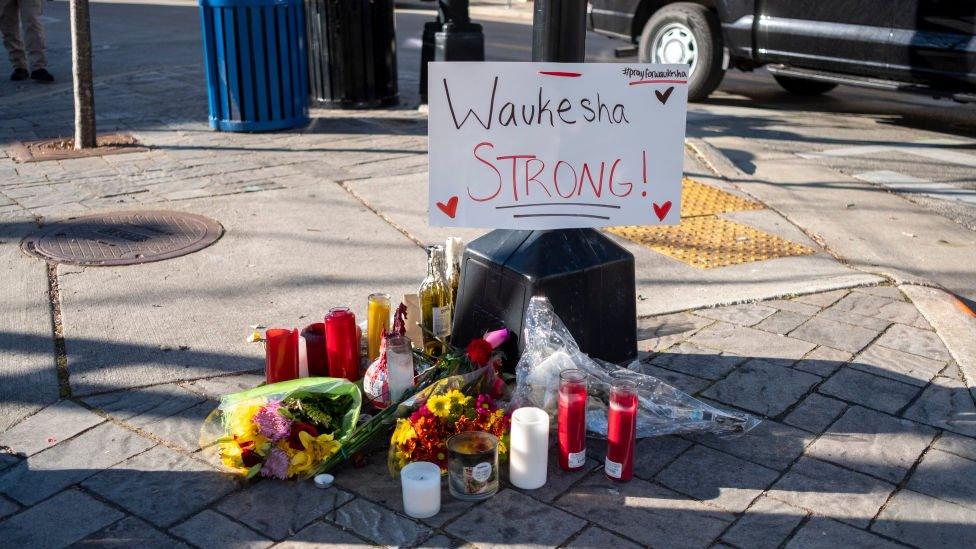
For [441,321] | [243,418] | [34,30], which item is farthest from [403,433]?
[34,30]

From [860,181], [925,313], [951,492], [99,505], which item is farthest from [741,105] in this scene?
[99,505]

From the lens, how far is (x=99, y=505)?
266cm

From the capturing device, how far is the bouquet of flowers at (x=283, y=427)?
2791mm

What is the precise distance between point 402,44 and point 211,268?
9243mm

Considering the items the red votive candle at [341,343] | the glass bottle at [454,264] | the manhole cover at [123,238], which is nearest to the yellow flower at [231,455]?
the red votive candle at [341,343]

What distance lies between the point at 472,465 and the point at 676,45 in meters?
6.84

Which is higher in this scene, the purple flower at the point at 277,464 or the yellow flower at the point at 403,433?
the yellow flower at the point at 403,433

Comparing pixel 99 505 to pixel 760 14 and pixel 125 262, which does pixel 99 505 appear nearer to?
pixel 125 262

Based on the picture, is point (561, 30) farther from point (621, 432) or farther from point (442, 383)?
point (621, 432)

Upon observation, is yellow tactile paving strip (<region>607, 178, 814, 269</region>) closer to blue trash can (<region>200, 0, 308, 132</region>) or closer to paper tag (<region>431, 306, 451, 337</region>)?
paper tag (<region>431, 306, 451, 337</region>)

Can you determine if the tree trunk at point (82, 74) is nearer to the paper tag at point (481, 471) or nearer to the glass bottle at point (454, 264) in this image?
the glass bottle at point (454, 264)

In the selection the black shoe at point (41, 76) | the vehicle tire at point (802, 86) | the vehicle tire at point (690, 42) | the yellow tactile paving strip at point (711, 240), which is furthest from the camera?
the black shoe at point (41, 76)

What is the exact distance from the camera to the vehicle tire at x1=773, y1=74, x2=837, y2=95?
939cm

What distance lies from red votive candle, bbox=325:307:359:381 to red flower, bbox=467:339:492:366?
1.56 ft
